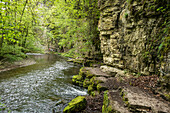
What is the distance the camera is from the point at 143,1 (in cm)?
684

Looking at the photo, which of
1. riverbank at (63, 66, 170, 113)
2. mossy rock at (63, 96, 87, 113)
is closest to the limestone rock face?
riverbank at (63, 66, 170, 113)

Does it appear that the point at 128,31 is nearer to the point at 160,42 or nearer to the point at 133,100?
the point at 160,42

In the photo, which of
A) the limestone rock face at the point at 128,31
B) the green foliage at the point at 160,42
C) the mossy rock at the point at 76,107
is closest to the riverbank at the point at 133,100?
the mossy rock at the point at 76,107

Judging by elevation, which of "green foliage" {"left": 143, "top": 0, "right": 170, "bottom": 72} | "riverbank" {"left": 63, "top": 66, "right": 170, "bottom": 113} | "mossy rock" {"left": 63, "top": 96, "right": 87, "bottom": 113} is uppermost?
"green foliage" {"left": 143, "top": 0, "right": 170, "bottom": 72}

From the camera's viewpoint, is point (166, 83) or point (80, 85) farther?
point (80, 85)

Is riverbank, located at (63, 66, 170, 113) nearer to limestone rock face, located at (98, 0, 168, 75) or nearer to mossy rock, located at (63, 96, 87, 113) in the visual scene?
mossy rock, located at (63, 96, 87, 113)

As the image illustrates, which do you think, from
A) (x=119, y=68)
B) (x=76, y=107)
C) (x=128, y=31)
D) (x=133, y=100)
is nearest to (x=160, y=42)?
(x=128, y=31)

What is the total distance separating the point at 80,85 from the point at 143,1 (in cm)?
873

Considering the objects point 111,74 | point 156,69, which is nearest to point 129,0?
point 156,69

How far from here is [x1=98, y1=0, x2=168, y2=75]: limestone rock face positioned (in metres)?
6.49

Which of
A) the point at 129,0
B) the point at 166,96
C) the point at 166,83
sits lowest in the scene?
the point at 166,96

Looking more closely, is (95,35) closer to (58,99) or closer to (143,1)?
(143,1)

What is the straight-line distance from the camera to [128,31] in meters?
8.34

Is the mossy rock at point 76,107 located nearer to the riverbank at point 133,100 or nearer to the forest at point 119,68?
the forest at point 119,68
